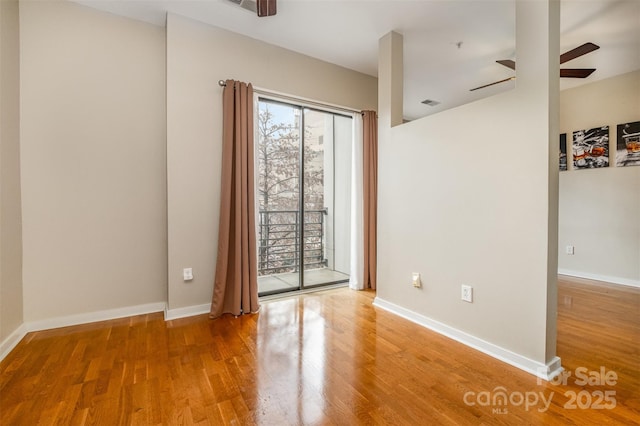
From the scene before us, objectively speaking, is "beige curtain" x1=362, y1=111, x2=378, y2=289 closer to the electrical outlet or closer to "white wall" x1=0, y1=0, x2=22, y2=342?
the electrical outlet

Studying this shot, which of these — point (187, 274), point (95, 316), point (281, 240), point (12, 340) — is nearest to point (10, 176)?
point (12, 340)

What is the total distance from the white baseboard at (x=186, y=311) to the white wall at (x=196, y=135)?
0.01m

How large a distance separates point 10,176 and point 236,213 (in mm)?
1714

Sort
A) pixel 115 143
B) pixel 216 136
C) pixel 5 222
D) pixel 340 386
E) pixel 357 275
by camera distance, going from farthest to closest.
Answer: pixel 357 275 < pixel 216 136 < pixel 115 143 < pixel 5 222 < pixel 340 386

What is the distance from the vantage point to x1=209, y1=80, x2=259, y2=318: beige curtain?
296cm

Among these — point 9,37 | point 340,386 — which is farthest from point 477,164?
point 9,37

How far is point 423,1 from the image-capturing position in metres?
2.62

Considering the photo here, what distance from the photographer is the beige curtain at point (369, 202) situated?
391cm

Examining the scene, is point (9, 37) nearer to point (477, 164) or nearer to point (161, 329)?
point (161, 329)

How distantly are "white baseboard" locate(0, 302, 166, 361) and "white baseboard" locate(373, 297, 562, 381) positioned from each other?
2.45 metres

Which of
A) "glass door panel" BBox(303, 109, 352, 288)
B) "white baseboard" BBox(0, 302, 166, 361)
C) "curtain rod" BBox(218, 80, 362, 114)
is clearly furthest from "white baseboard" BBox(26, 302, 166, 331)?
"curtain rod" BBox(218, 80, 362, 114)

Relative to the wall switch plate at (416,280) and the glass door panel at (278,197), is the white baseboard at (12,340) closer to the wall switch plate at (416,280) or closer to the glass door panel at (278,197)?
the glass door panel at (278,197)

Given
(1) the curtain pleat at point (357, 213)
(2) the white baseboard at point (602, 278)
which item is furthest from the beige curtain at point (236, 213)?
(2) the white baseboard at point (602, 278)

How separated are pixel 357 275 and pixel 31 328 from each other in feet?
10.5
